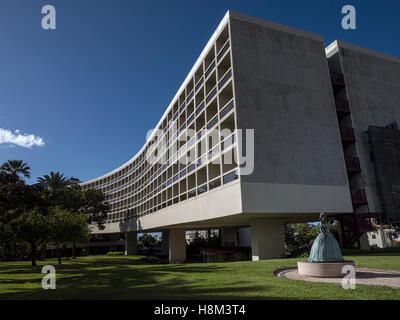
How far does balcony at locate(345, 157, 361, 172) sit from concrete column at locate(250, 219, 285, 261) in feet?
25.0

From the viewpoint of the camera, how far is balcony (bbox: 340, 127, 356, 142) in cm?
2623

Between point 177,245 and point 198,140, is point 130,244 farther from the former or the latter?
point 198,140

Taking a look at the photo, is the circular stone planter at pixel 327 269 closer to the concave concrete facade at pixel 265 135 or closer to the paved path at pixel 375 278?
the paved path at pixel 375 278

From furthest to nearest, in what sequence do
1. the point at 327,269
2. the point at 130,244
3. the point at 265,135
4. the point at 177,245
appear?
1. the point at 130,244
2. the point at 177,245
3. the point at 265,135
4. the point at 327,269

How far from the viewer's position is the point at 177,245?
138ft

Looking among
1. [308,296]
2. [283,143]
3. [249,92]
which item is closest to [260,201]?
[283,143]

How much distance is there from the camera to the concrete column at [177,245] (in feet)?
135

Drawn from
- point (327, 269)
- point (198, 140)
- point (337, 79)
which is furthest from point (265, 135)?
point (327, 269)

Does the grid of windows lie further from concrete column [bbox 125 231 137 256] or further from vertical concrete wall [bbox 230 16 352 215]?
concrete column [bbox 125 231 137 256]

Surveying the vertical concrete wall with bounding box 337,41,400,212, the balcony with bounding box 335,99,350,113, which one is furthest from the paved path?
the balcony with bounding box 335,99,350,113

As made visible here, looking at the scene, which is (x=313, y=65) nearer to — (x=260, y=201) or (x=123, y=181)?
(x=260, y=201)

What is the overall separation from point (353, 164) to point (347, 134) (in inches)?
106

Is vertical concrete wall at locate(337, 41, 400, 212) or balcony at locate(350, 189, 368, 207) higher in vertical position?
vertical concrete wall at locate(337, 41, 400, 212)
